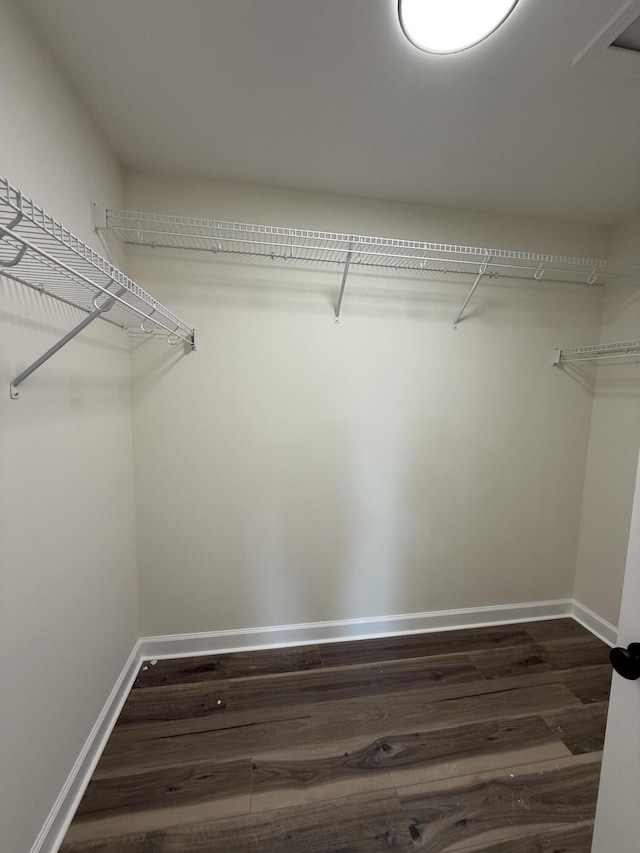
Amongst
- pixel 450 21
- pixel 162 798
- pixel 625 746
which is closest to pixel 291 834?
pixel 162 798

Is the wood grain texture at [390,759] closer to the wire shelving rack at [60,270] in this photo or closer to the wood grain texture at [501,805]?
the wood grain texture at [501,805]

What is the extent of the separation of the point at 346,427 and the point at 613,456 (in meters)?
1.57

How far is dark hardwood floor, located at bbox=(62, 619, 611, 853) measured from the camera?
113 centimetres

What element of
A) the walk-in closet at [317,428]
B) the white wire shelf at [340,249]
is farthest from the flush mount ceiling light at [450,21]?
the white wire shelf at [340,249]

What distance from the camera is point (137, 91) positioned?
112 cm

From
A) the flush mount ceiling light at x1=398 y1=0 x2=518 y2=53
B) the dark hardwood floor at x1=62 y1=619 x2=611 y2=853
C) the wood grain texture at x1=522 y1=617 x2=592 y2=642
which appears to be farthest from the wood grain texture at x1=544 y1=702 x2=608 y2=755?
the flush mount ceiling light at x1=398 y1=0 x2=518 y2=53

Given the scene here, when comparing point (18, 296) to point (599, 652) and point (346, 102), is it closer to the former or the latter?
point (346, 102)

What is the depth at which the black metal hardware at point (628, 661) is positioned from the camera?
0.68 meters

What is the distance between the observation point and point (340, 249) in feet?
5.34

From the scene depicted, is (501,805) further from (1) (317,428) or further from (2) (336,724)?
(1) (317,428)

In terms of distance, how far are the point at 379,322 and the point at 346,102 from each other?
34.6 inches

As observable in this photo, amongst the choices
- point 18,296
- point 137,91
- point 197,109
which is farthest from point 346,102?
point 18,296

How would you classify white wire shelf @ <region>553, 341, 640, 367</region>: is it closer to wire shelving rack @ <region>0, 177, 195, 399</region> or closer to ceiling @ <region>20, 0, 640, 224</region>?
ceiling @ <region>20, 0, 640, 224</region>

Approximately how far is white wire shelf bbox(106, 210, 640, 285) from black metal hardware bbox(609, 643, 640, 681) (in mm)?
1463
